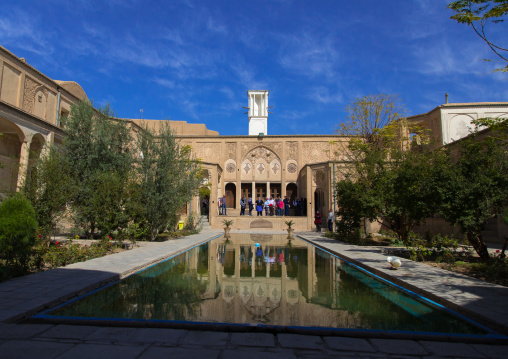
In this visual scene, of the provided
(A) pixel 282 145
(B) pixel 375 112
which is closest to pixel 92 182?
(B) pixel 375 112

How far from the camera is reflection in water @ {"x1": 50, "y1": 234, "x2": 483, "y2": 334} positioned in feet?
12.5

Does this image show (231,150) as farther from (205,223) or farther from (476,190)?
(476,190)

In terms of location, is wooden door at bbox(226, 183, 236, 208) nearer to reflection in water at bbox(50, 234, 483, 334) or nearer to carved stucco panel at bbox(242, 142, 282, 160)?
carved stucco panel at bbox(242, 142, 282, 160)

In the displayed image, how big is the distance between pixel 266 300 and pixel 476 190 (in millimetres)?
5196

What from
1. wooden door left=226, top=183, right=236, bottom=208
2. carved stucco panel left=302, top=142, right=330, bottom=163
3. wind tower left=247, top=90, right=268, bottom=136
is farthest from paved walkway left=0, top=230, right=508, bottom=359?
wind tower left=247, top=90, right=268, bottom=136

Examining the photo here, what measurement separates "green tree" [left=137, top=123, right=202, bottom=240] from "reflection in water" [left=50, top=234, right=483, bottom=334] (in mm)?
5829

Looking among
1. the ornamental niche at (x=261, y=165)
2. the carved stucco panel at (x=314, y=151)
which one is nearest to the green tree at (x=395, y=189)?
the carved stucco panel at (x=314, y=151)

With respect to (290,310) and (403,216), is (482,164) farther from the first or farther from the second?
(290,310)

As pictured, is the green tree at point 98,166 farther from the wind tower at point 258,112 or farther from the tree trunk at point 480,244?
the wind tower at point 258,112

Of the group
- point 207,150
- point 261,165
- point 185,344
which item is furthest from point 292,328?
point 207,150

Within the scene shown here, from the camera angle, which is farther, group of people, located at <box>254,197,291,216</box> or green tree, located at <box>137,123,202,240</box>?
group of people, located at <box>254,197,291,216</box>

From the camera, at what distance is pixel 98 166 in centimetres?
1237

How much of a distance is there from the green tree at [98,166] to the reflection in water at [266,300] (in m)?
3.96

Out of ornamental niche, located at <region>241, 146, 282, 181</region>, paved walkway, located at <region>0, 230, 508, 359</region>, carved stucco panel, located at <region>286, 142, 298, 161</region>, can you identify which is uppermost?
carved stucco panel, located at <region>286, 142, 298, 161</region>
